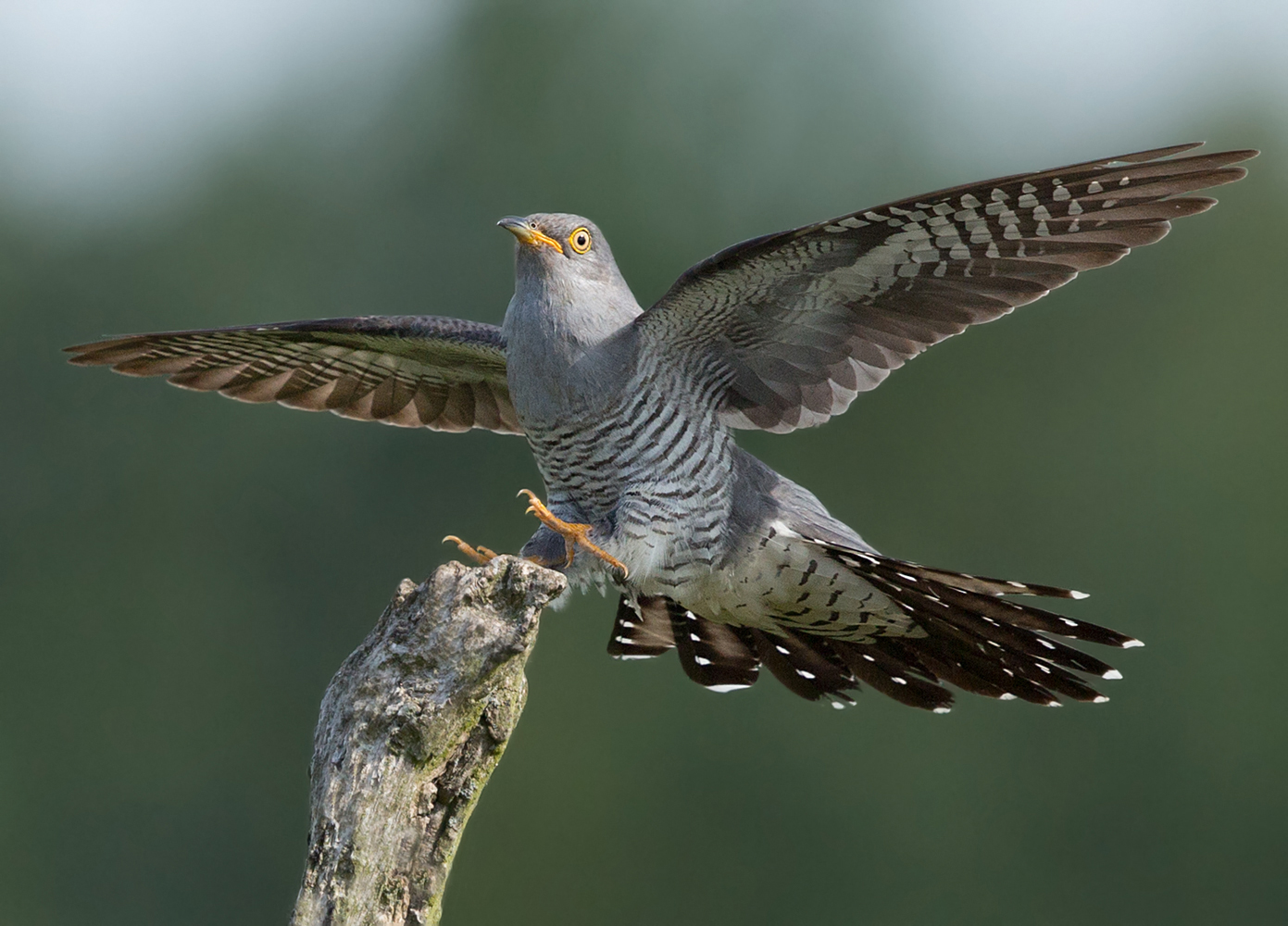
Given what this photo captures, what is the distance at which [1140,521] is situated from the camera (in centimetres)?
1830

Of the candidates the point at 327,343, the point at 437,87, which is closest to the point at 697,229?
the point at 437,87

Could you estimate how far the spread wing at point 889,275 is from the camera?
12.7 ft

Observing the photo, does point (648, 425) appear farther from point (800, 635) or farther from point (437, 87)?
point (437, 87)

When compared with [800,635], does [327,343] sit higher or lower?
higher

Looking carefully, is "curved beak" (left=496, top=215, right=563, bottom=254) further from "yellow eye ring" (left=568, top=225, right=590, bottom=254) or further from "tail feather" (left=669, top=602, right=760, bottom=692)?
"tail feather" (left=669, top=602, right=760, bottom=692)

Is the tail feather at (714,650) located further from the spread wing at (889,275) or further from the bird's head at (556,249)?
the bird's head at (556,249)

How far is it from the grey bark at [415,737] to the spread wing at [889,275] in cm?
126

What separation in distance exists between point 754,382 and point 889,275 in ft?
2.40

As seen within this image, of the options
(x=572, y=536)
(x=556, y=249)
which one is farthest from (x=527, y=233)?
(x=572, y=536)

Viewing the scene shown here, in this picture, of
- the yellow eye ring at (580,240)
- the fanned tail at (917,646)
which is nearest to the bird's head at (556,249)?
the yellow eye ring at (580,240)

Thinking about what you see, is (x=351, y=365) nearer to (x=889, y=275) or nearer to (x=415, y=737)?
(x=889, y=275)

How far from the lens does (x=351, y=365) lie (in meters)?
5.61

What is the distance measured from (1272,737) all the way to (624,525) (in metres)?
14.4

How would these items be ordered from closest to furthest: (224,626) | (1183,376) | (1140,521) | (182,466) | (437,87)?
(1140,521) < (1183,376) < (224,626) < (182,466) < (437,87)
